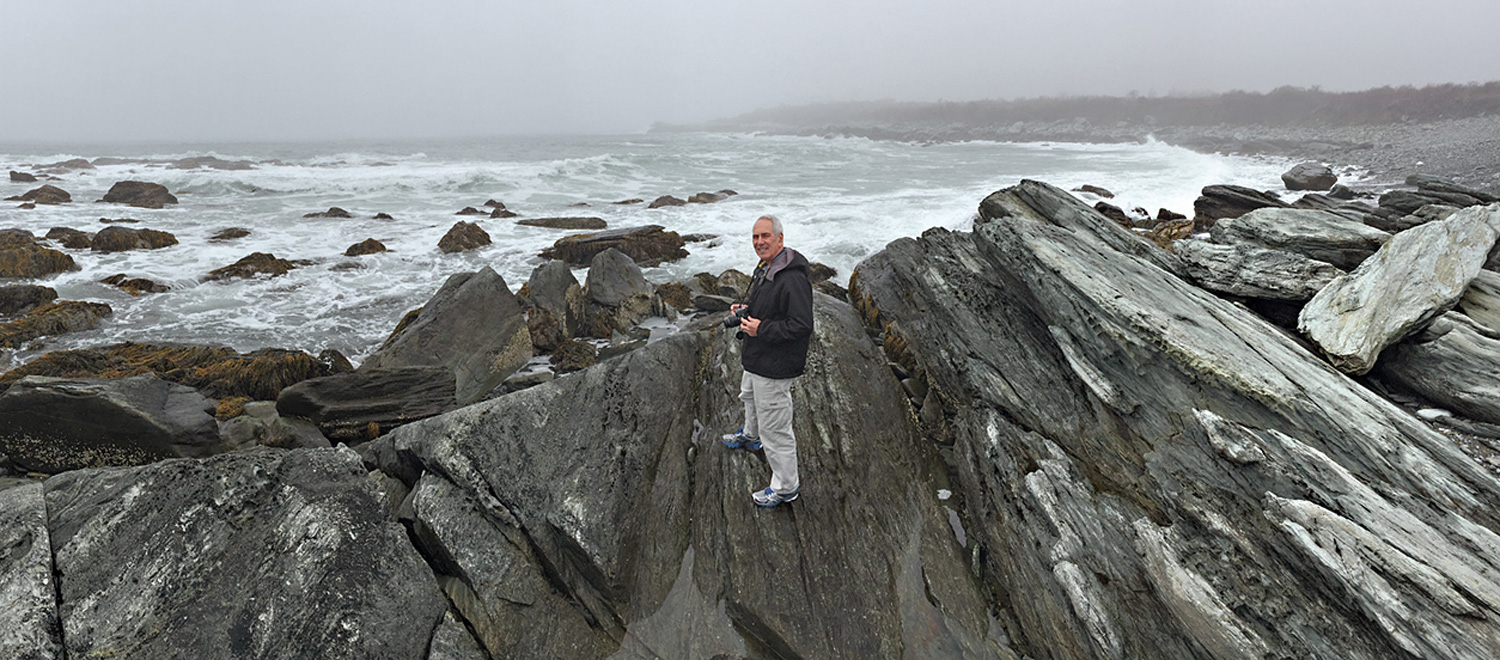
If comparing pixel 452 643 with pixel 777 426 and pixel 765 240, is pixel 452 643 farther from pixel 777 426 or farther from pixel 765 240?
pixel 765 240

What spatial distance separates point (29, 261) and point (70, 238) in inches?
164

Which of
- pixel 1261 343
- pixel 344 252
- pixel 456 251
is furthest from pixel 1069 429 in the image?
pixel 344 252

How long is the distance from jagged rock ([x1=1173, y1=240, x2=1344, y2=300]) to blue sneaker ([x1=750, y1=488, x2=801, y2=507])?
23.3ft

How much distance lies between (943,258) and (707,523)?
666 cm

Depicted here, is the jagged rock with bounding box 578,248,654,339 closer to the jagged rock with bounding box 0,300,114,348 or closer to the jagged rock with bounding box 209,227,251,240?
the jagged rock with bounding box 0,300,114,348

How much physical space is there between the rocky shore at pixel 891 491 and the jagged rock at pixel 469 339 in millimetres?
1138

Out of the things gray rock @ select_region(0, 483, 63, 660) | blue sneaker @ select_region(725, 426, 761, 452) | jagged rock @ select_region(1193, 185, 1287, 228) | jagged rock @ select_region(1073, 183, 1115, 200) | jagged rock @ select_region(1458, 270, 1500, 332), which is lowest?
blue sneaker @ select_region(725, 426, 761, 452)

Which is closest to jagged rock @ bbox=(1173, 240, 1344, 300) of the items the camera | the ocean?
the camera

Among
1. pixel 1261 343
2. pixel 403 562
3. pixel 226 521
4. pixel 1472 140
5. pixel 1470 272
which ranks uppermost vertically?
pixel 1472 140

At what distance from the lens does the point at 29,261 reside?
52.1ft

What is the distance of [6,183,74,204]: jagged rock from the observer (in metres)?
28.6

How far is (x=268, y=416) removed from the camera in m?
8.38

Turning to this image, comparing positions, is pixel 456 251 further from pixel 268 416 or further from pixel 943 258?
pixel 943 258

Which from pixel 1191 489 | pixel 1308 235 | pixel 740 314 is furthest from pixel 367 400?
pixel 1308 235
